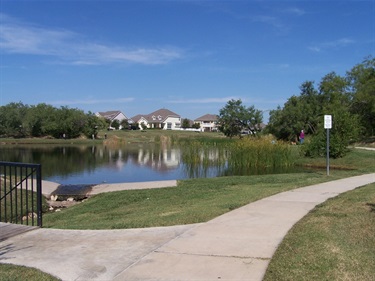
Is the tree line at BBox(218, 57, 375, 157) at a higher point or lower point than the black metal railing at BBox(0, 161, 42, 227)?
higher

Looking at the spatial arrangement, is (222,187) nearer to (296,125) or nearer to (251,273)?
(251,273)

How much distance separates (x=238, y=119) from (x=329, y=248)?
5238cm

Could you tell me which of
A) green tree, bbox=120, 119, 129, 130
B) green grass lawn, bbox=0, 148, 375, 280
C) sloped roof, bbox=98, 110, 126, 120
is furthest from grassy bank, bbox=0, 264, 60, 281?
sloped roof, bbox=98, 110, 126, 120

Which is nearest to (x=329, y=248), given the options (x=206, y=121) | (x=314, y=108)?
(x=314, y=108)

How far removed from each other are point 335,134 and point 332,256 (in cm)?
2302

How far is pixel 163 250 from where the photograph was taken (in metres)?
5.88

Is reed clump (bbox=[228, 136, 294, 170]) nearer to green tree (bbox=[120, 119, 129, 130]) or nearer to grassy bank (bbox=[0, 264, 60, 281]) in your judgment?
grassy bank (bbox=[0, 264, 60, 281])

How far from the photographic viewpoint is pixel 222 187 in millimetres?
14492

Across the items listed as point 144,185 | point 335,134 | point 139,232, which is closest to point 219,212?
point 139,232

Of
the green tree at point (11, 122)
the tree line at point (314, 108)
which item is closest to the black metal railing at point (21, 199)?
the tree line at point (314, 108)

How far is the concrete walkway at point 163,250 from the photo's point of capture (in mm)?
5020

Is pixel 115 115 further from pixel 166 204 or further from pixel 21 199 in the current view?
pixel 21 199

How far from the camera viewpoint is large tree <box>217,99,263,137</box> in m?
57.3

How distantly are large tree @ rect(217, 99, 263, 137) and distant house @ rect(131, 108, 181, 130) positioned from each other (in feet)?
235
